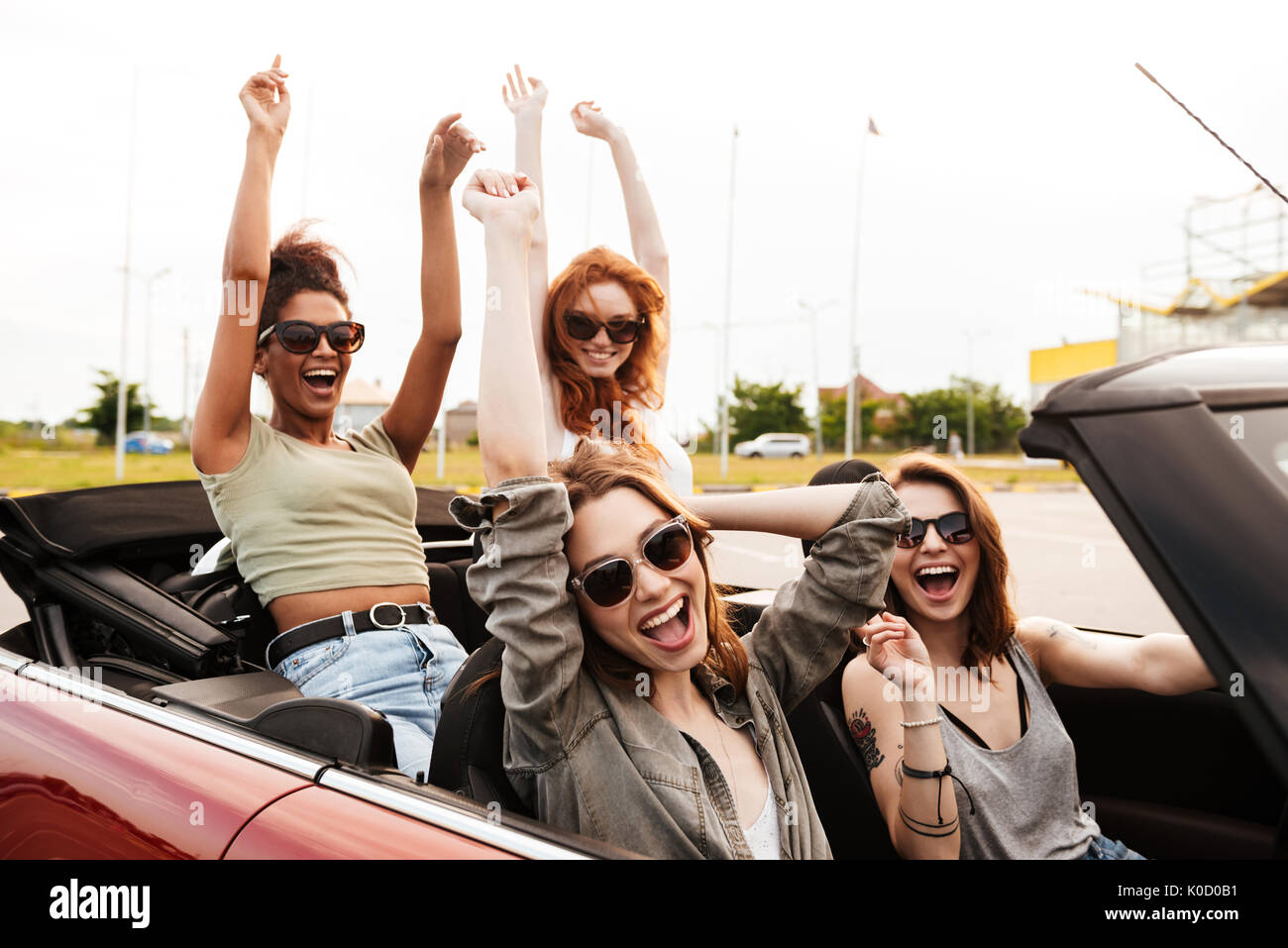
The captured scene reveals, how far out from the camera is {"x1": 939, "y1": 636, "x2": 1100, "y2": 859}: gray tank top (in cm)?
187

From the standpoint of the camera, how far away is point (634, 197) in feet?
10.3

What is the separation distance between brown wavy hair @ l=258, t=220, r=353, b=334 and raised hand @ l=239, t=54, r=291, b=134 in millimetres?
400

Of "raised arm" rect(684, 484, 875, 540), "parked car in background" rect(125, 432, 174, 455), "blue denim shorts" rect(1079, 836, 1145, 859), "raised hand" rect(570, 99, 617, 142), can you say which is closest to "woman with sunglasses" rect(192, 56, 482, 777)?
"raised hand" rect(570, 99, 617, 142)

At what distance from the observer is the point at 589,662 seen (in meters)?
1.62

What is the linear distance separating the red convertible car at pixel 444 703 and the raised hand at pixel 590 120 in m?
1.38

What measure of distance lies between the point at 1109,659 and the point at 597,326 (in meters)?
1.44

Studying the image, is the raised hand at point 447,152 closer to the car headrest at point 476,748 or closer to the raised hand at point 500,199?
the raised hand at point 500,199

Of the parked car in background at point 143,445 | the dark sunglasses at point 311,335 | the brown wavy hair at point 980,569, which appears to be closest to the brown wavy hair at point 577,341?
the dark sunglasses at point 311,335

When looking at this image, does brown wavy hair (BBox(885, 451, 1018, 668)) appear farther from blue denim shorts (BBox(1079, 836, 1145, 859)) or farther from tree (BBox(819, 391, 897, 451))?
tree (BBox(819, 391, 897, 451))

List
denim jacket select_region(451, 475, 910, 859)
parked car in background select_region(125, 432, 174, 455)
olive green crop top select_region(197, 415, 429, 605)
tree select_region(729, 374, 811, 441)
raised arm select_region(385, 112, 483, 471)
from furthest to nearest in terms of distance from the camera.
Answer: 1. tree select_region(729, 374, 811, 441)
2. parked car in background select_region(125, 432, 174, 455)
3. raised arm select_region(385, 112, 483, 471)
4. olive green crop top select_region(197, 415, 429, 605)
5. denim jacket select_region(451, 475, 910, 859)

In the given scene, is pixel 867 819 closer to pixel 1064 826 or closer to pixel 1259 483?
pixel 1064 826

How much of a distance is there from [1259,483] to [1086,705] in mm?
1655

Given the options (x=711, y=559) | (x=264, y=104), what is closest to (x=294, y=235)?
(x=264, y=104)

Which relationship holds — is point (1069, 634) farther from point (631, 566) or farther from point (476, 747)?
point (476, 747)
